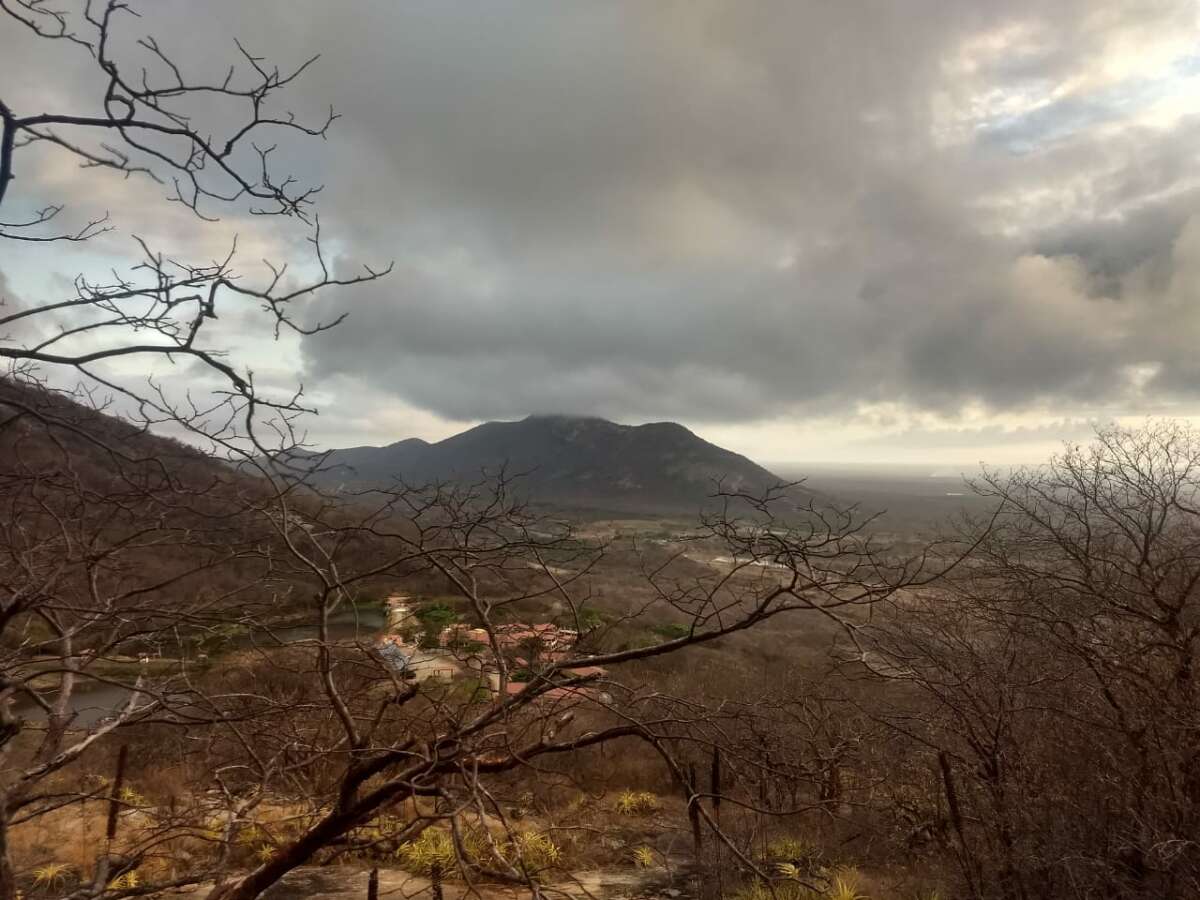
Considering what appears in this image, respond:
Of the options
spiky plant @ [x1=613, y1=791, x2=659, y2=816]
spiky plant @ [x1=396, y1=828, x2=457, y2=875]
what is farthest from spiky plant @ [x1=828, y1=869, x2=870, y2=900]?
spiky plant @ [x1=613, y1=791, x2=659, y2=816]

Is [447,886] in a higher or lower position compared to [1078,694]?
lower

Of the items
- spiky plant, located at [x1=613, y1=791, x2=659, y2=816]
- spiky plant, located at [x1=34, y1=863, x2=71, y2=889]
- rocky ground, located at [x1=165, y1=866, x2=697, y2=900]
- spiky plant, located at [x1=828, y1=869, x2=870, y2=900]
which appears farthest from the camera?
spiky plant, located at [x1=613, y1=791, x2=659, y2=816]

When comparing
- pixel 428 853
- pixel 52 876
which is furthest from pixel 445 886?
pixel 52 876

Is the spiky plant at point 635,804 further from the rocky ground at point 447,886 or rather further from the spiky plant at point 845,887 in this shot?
the spiky plant at point 845,887

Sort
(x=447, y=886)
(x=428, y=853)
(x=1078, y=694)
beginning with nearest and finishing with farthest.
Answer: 1. (x=1078, y=694)
2. (x=447, y=886)
3. (x=428, y=853)

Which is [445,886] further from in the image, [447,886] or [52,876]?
[52,876]

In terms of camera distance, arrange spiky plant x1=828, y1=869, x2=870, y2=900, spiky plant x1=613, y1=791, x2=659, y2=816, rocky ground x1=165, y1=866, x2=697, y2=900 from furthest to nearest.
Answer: spiky plant x1=613, y1=791, x2=659, y2=816 → rocky ground x1=165, y1=866, x2=697, y2=900 → spiky plant x1=828, y1=869, x2=870, y2=900

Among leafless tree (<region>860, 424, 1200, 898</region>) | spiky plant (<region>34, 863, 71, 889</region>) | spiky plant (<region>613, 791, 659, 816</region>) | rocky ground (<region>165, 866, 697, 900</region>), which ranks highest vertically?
leafless tree (<region>860, 424, 1200, 898</region>)

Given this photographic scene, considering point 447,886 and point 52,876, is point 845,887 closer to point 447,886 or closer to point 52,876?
point 447,886

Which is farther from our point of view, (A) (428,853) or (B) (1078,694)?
(A) (428,853)

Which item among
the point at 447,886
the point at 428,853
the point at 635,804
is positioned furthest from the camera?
the point at 635,804

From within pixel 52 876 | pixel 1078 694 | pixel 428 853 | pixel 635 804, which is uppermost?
pixel 1078 694

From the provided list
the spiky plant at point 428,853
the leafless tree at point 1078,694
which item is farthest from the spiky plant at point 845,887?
the spiky plant at point 428,853

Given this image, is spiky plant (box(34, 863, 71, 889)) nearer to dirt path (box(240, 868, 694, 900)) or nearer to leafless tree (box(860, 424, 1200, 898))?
dirt path (box(240, 868, 694, 900))
